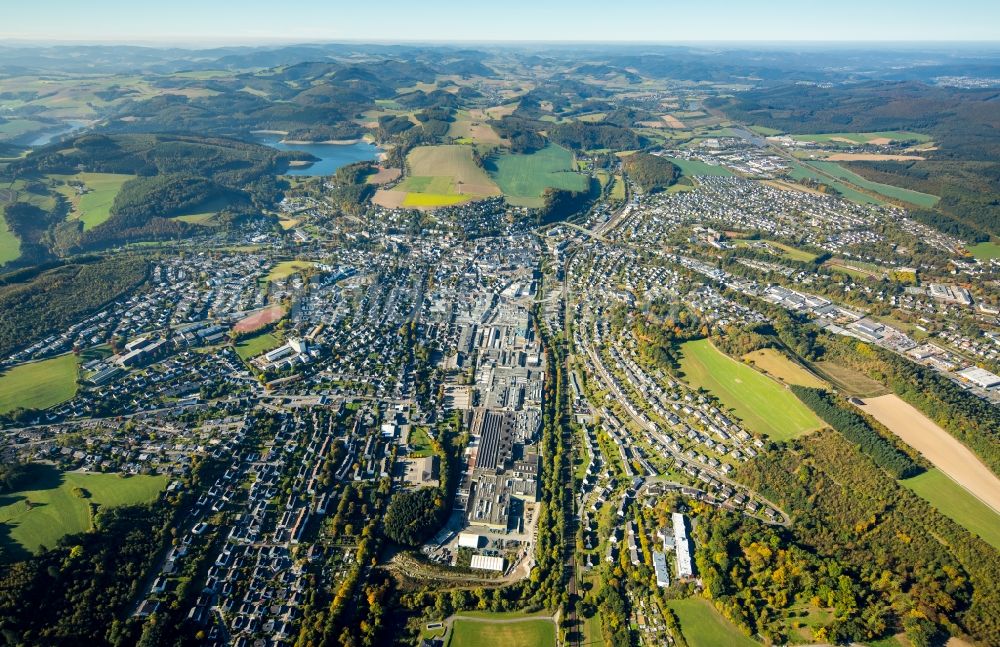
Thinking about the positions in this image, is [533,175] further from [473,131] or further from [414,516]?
[414,516]

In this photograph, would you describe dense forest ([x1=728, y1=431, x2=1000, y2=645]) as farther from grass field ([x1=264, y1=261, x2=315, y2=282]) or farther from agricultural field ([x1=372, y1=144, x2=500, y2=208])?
agricultural field ([x1=372, y1=144, x2=500, y2=208])

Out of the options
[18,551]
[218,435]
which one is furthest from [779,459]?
[18,551]

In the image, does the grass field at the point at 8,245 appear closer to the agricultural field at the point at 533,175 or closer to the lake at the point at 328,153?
the lake at the point at 328,153

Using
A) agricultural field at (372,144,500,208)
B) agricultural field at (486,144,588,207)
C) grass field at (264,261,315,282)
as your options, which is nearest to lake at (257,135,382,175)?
agricultural field at (372,144,500,208)

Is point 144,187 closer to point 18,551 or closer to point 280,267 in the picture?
point 280,267

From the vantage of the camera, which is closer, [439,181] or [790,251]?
[790,251]

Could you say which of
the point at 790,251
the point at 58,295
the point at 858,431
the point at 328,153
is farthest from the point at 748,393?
the point at 328,153
